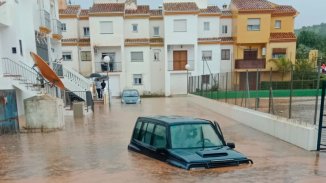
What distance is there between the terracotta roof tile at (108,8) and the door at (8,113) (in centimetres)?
2494

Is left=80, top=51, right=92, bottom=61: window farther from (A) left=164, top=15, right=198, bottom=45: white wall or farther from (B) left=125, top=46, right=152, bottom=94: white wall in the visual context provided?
(A) left=164, top=15, right=198, bottom=45: white wall

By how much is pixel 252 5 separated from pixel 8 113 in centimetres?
3255

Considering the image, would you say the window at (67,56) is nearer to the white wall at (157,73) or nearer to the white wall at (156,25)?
the white wall at (157,73)

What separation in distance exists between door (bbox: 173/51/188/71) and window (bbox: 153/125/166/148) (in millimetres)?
30619

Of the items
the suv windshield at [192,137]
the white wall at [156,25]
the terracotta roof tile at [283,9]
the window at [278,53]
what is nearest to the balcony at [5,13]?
the suv windshield at [192,137]

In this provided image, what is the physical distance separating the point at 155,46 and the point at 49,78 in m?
23.6

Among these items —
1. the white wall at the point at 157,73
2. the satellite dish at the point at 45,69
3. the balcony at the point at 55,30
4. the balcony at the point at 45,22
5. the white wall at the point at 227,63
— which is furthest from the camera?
the white wall at the point at 227,63

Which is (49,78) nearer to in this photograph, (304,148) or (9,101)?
(9,101)

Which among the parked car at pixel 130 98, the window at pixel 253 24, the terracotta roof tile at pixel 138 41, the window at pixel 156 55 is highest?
the window at pixel 253 24

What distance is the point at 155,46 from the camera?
38.9 meters

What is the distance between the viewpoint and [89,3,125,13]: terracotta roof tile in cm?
3759

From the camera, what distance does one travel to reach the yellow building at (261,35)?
125 feet

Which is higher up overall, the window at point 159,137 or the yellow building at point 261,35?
the yellow building at point 261,35

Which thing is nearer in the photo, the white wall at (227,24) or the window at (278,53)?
the window at (278,53)
